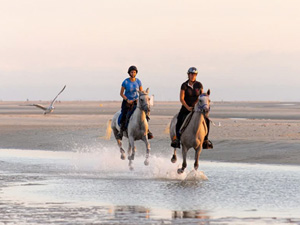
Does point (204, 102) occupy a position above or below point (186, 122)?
above

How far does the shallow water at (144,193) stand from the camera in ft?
44.1

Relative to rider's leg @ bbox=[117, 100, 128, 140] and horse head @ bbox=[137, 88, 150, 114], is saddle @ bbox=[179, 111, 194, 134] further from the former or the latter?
rider's leg @ bbox=[117, 100, 128, 140]

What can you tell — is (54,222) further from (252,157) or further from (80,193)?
(252,157)

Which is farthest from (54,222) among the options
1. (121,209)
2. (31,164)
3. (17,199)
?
(31,164)

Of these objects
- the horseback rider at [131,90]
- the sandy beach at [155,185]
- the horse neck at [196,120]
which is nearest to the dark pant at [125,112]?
the horseback rider at [131,90]

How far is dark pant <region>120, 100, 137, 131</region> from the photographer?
23312 mm

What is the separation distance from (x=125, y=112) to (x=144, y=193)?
6.93 meters

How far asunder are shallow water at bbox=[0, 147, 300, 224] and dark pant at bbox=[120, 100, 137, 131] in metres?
1.48

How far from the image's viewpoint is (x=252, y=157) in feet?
90.3

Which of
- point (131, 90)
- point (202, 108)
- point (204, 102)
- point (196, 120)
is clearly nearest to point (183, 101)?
point (196, 120)

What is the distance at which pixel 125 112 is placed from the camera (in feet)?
78.7

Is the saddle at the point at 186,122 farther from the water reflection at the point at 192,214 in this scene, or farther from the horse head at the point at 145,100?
the water reflection at the point at 192,214

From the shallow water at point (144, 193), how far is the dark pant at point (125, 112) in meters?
1.48

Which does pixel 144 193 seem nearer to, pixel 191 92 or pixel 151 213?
pixel 151 213
